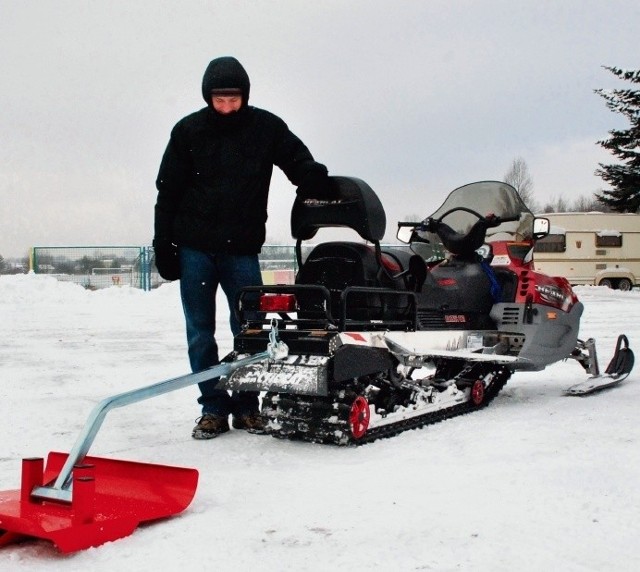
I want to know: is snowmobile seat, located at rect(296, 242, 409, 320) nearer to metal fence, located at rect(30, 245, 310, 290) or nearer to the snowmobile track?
the snowmobile track

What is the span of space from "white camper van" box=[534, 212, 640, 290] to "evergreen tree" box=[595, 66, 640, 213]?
5.10 m

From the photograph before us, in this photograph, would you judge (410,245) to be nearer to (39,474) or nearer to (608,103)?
(39,474)

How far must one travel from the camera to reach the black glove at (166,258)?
446cm

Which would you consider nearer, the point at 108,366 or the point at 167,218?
the point at 167,218

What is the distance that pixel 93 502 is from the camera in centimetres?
271

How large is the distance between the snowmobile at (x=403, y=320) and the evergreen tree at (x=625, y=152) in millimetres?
26882

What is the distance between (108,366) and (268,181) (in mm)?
3659

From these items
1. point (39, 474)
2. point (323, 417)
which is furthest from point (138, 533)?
point (323, 417)

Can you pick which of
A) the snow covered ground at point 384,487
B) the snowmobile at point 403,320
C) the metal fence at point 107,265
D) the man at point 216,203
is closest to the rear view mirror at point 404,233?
the snowmobile at point 403,320

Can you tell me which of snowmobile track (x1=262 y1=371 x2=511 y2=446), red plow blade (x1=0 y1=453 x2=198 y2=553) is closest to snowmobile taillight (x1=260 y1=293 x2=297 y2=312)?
snowmobile track (x1=262 y1=371 x2=511 y2=446)

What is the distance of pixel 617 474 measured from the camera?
326 cm

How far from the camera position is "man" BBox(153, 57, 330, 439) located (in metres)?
4.40

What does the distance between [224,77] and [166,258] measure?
3.46 feet

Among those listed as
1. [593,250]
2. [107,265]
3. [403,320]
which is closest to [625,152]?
[593,250]
